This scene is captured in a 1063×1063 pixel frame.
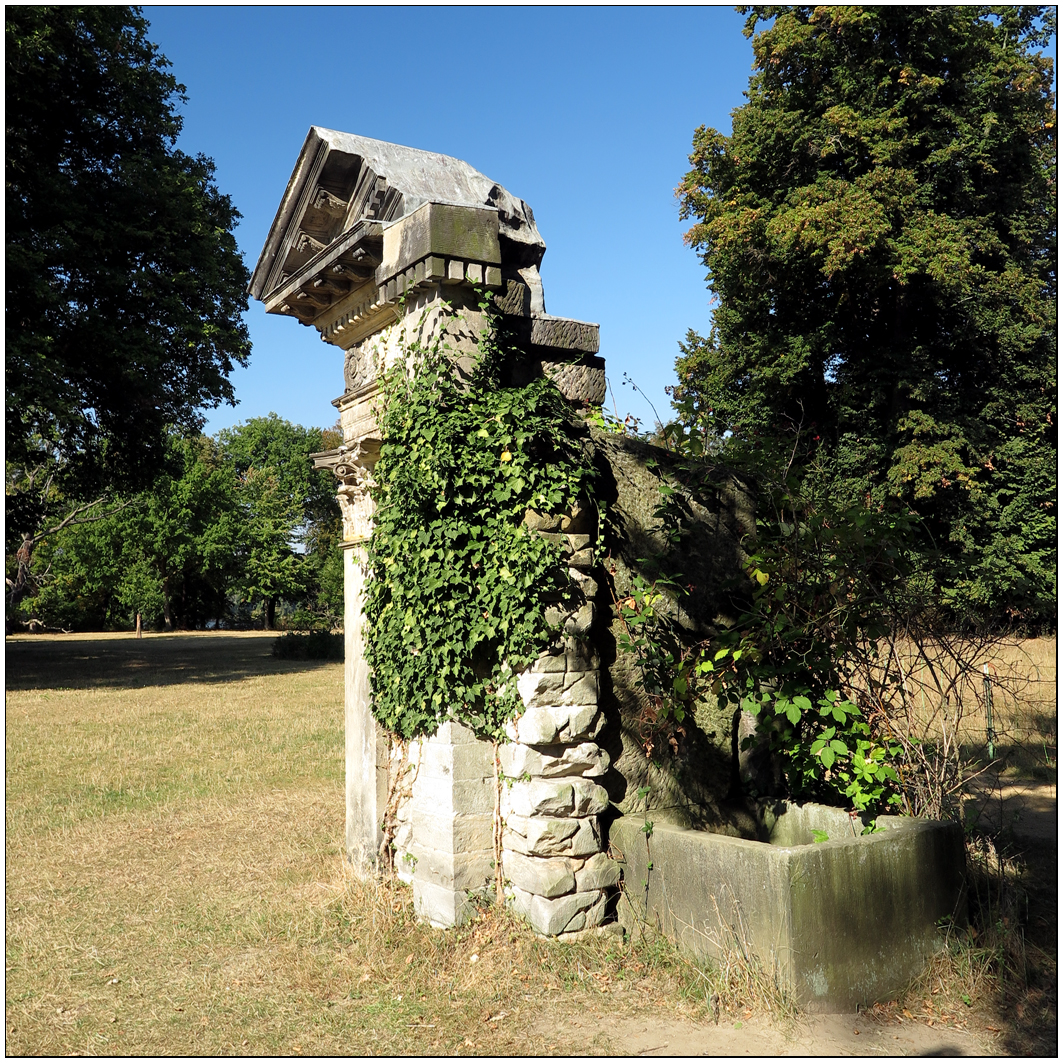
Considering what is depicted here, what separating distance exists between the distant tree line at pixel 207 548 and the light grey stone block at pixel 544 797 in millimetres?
35050

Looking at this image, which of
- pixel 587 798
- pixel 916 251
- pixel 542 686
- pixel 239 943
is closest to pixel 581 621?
pixel 542 686

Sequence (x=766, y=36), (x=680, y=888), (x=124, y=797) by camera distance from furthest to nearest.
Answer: (x=766, y=36), (x=124, y=797), (x=680, y=888)

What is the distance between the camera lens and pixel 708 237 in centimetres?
2028

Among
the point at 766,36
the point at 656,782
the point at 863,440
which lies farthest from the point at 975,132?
the point at 656,782

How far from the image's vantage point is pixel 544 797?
4809 millimetres

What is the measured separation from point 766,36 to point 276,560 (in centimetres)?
3315

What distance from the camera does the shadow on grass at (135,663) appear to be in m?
20.3

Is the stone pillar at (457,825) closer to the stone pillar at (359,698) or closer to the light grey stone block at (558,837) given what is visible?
the light grey stone block at (558,837)

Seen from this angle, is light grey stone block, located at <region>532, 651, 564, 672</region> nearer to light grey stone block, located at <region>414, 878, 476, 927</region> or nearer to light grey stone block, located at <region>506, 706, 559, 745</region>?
light grey stone block, located at <region>506, 706, 559, 745</region>

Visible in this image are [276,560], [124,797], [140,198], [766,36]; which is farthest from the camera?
[276,560]

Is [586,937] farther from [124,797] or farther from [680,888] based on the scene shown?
[124,797]

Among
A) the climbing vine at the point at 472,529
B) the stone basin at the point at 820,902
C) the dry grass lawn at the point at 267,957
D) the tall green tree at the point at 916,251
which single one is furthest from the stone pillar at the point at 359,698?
the tall green tree at the point at 916,251

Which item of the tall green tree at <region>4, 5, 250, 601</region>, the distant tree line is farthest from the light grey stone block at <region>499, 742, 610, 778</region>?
the distant tree line

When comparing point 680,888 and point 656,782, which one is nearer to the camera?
point 680,888
